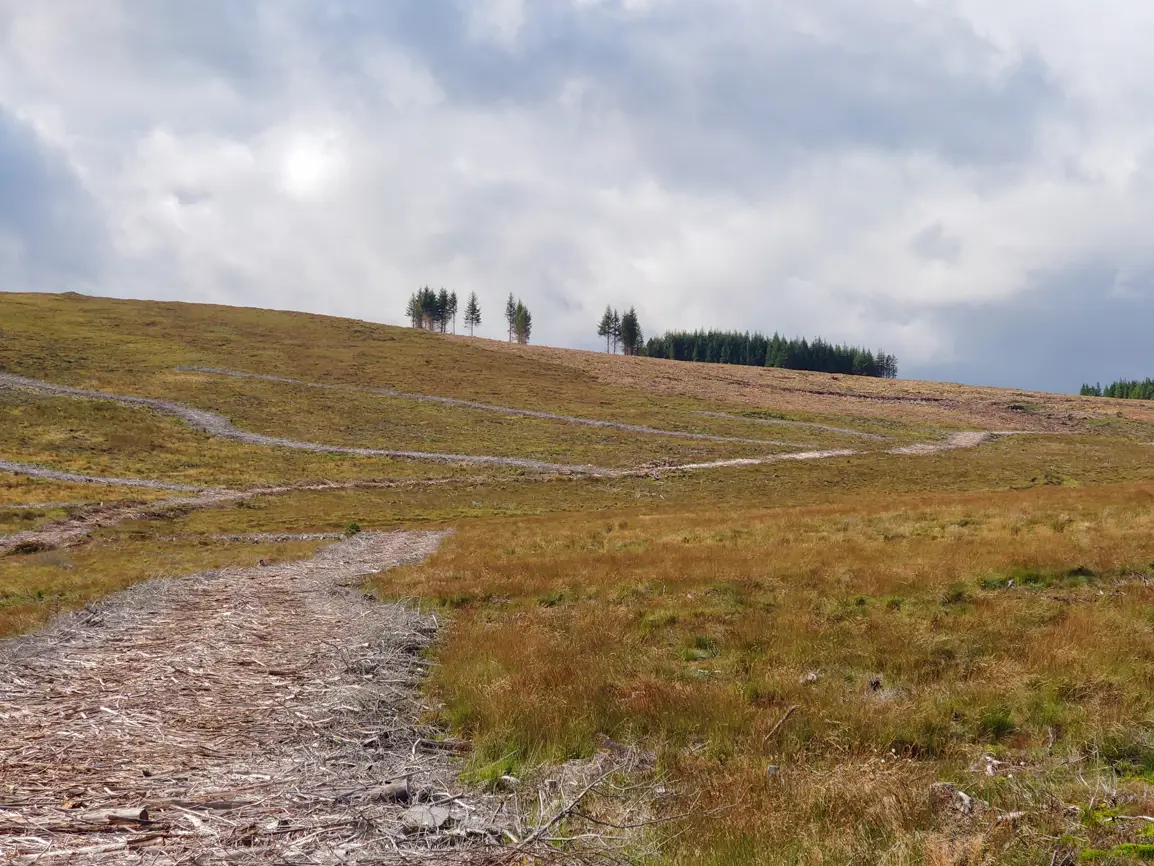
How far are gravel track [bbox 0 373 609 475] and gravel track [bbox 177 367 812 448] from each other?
1720cm

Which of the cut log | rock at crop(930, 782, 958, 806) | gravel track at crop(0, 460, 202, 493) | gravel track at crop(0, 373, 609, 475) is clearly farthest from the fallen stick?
gravel track at crop(0, 373, 609, 475)

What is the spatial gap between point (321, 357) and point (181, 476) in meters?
63.1

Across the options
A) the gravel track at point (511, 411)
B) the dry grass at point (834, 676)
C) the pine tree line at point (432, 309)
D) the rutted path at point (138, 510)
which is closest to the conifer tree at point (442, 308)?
the pine tree line at point (432, 309)

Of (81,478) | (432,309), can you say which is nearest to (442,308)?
(432,309)

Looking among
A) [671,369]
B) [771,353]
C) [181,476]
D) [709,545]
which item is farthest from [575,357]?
[709,545]

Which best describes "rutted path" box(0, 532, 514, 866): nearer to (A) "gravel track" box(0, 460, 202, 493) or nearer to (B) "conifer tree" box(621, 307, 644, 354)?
(A) "gravel track" box(0, 460, 202, 493)

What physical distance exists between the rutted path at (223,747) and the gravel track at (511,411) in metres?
66.4

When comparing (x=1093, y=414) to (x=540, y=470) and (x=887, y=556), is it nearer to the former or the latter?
(x=540, y=470)

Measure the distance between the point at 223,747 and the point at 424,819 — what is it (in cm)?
266

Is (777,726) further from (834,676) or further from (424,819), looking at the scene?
(424,819)

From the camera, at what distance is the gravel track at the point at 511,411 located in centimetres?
7581

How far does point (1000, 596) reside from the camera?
1273 centimetres

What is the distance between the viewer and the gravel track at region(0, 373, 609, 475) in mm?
61312

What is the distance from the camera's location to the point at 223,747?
245 inches
